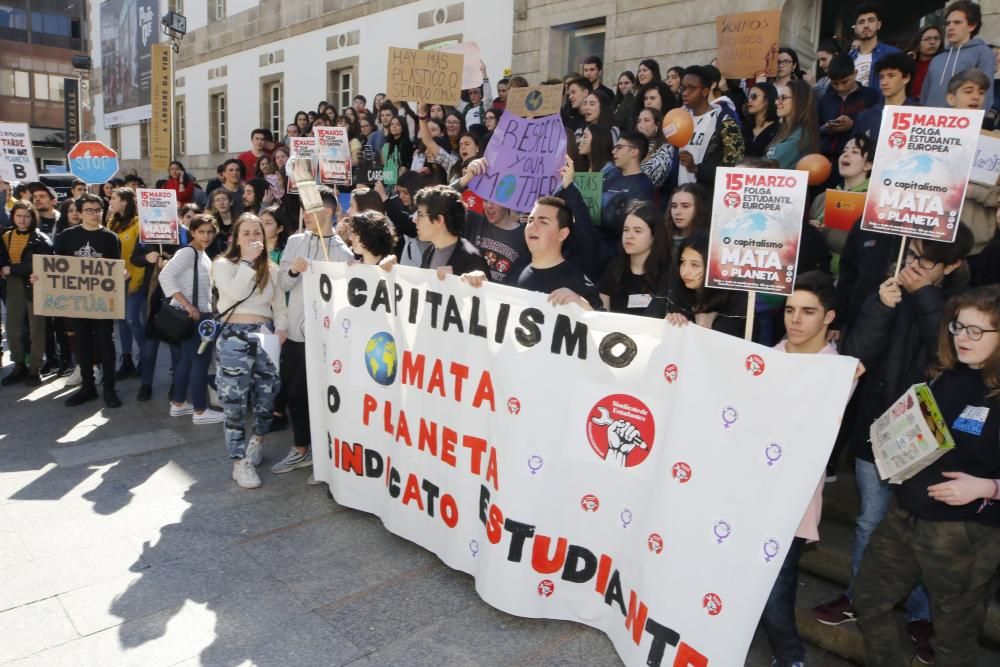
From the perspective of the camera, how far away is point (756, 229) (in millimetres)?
2793

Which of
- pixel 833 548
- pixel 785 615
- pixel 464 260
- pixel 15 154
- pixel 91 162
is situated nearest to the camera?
pixel 785 615

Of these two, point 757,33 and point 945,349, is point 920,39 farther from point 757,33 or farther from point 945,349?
point 945,349

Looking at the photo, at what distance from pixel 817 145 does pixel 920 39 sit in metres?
2.16

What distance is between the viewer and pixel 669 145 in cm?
564

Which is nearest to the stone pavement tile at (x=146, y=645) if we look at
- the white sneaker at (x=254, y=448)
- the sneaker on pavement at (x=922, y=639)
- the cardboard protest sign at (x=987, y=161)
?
the white sneaker at (x=254, y=448)

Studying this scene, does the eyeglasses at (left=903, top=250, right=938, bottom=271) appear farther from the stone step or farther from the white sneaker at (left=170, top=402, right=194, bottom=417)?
the white sneaker at (left=170, top=402, right=194, bottom=417)

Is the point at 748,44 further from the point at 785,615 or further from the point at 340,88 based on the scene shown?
the point at 340,88

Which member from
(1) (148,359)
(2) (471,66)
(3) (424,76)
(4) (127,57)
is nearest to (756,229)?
(3) (424,76)

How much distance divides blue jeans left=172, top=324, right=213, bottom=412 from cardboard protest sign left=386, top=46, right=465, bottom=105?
2927 millimetres

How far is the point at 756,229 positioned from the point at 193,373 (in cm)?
498

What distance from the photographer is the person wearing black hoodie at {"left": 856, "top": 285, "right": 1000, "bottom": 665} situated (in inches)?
98.2

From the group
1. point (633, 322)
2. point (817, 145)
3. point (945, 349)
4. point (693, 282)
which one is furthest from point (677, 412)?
point (817, 145)

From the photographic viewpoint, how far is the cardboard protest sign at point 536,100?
20.5 feet

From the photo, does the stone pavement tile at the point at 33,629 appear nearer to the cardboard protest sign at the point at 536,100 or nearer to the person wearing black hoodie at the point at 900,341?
the person wearing black hoodie at the point at 900,341
